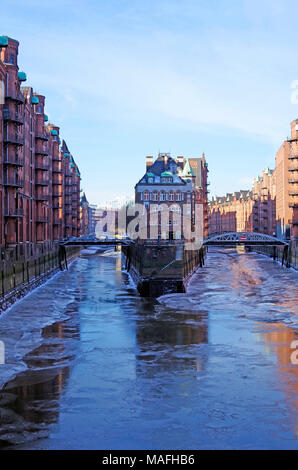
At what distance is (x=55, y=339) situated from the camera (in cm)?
2497

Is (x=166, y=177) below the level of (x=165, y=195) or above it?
above

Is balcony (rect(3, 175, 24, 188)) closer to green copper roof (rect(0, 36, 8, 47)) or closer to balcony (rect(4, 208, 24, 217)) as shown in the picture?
balcony (rect(4, 208, 24, 217))

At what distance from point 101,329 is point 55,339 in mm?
3161

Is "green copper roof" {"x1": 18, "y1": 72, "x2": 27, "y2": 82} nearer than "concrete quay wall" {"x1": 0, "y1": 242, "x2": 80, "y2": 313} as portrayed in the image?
No

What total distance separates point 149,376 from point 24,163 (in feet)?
135

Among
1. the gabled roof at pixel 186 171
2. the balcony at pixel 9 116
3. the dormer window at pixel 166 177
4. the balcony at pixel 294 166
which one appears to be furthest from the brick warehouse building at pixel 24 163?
the balcony at pixel 294 166

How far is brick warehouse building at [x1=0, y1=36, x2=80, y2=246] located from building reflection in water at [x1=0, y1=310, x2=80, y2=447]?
81.8 feet

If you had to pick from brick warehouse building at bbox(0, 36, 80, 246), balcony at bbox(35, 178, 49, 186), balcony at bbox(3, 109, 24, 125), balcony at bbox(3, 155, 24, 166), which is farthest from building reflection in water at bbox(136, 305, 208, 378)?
balcony at bbox(35, 178, 49, 186)

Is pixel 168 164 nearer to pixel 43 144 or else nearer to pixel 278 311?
pixel 43 144

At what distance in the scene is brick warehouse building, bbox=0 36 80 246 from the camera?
46.8m

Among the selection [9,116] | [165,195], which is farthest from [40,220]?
[165,195]

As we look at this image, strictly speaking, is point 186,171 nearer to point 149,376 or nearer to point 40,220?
point 40,220

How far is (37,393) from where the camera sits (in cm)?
1730
